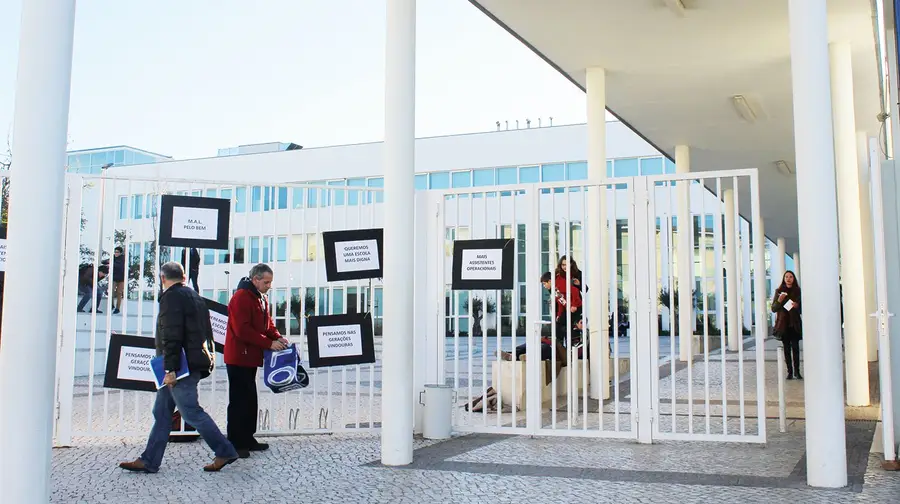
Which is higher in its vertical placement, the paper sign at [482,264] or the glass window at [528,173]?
the glass window at [528,173]

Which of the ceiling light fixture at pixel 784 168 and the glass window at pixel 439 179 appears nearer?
the ceiling light fixture at pixel 784 168

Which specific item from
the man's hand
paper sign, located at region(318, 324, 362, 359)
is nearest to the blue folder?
the man's hand

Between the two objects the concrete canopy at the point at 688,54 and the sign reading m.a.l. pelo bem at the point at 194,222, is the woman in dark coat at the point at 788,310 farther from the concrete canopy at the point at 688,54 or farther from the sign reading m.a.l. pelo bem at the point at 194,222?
the sign reading m.a.l. pelo bem at the point at 194,222

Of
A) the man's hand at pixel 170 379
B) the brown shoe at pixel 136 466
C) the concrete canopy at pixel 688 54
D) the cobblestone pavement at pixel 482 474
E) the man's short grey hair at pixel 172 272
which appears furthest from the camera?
the concrete canopy at pixel 688 54

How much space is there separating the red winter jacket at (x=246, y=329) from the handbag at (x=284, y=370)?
0.09 m

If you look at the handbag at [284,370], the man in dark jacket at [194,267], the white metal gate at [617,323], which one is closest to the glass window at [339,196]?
the white metal gate at [617,323]

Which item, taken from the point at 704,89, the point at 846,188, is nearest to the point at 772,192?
the point at 704,89

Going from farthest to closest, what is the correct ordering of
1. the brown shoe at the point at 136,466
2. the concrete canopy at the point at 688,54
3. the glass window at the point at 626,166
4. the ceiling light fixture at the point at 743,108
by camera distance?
the glass window at the point at 626,166, the ceiling light fixture at the point at 743,108, the concrete canopy at the point at 688,54, the brown shoe at the point at 136,466

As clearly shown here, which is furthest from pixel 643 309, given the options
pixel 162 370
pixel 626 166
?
pixel 626 166

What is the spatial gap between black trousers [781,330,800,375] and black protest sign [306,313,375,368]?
775 centimetres

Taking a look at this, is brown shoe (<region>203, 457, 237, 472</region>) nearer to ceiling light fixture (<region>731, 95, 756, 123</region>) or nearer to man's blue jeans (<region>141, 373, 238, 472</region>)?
man's blue jeans (<region>141, 373, 238, 472</region>)

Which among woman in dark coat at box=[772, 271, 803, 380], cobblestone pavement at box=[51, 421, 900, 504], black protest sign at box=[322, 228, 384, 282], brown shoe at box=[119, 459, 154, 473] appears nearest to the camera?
cobblestone pavement at box=[51, 421, 900, 504]

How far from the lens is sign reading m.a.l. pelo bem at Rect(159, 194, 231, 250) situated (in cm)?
803

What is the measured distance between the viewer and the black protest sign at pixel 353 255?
8172 millimetres
